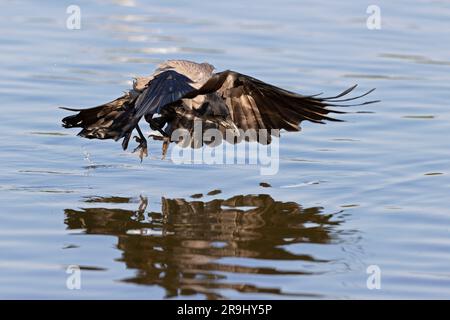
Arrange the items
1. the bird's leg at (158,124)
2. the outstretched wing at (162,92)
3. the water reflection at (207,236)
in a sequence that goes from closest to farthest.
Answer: the water reflection at (207,236)
the outstretched wing at (162,92)
the bird's leg at (158,124)

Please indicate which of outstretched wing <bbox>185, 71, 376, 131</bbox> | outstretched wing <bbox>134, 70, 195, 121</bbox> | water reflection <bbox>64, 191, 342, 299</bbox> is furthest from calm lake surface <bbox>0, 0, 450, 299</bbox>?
outstretched wing <bbox>134, 70, 195, 121</bbox>

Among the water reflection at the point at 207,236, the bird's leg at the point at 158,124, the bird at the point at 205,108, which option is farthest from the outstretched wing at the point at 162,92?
the water reflection at the point at 207,236

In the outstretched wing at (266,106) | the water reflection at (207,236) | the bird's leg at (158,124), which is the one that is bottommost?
the water reflection at (207,236)

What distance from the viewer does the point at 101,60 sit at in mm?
12531

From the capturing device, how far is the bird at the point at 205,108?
809 centimetres

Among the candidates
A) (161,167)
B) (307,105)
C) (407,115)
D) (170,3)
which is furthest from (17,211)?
(170,3)

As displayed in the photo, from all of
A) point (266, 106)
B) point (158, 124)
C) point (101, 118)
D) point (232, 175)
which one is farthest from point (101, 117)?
point (266, 106)

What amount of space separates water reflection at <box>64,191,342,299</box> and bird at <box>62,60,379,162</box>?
56 cm

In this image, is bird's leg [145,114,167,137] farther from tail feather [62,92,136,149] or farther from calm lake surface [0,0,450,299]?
calm lake surface [0,0,450,299]

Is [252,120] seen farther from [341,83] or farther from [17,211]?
[341,83]

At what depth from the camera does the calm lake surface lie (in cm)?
674

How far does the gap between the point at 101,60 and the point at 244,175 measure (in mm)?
4113

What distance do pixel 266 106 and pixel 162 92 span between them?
117 cm

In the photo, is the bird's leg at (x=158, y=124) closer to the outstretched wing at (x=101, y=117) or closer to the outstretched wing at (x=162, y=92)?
the outstretched wing at (x=101, y=117)
